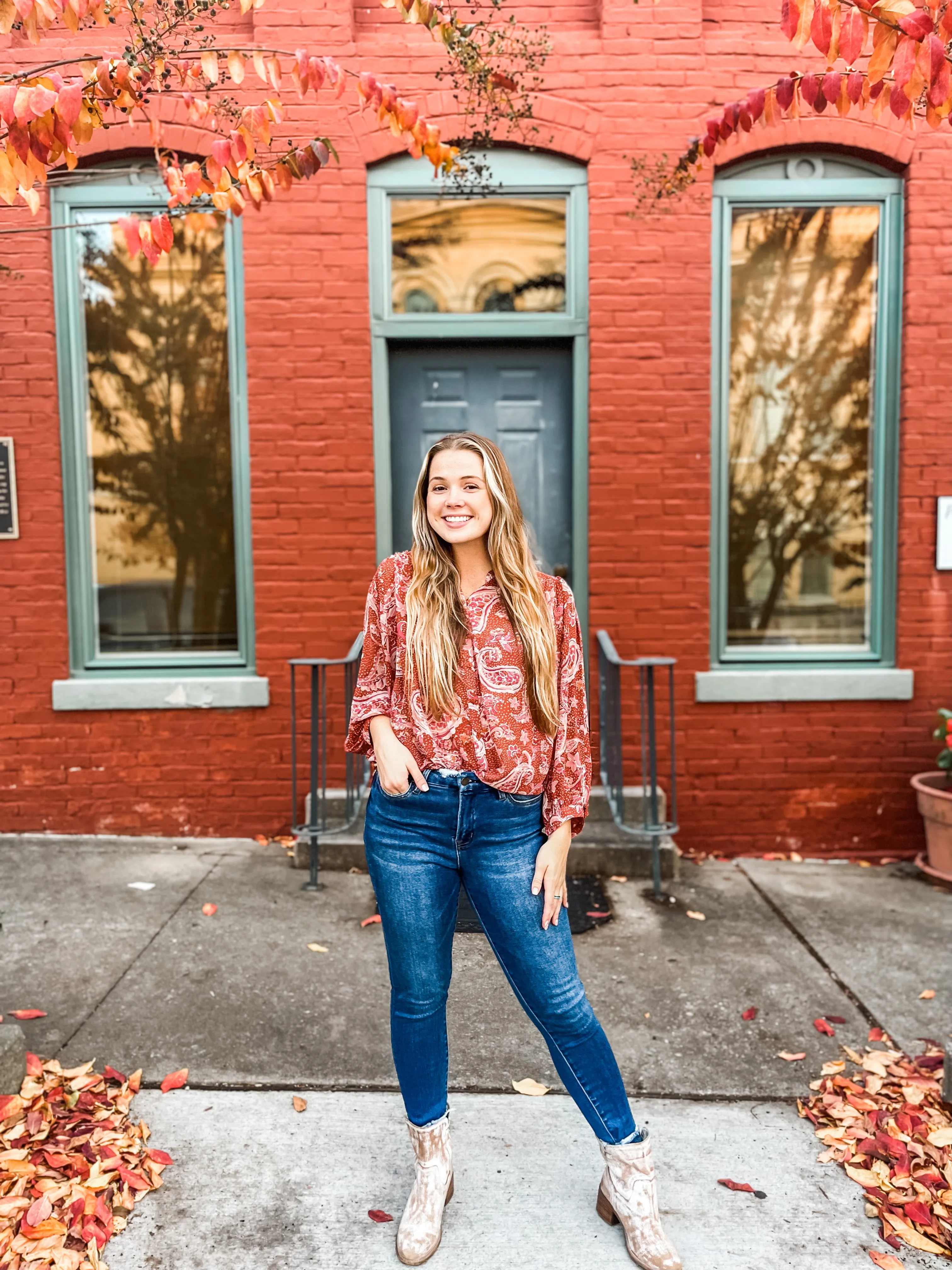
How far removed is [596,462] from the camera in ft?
16.6

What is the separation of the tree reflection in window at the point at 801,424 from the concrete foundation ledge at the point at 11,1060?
4.00 m

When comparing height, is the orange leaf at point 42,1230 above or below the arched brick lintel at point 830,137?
below

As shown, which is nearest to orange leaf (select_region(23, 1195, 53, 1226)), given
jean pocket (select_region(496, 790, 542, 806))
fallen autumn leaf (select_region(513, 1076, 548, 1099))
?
fallen autumn leaf (select_region(513, 1076, 548, 1099))

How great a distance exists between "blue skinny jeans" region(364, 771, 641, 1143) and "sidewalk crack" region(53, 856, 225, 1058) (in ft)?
5.24

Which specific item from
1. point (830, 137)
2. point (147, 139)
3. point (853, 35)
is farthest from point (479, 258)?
point (853, 35)

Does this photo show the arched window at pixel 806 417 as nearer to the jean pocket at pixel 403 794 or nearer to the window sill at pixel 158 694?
the window sill at pixel 158 694

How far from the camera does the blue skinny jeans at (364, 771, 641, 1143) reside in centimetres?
219

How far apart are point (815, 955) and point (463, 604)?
8.70 feet

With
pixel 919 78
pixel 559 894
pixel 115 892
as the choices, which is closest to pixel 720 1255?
pixel 559 894

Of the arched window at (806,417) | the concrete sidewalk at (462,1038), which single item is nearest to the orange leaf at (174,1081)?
the concrete sidewalk at (462,1038)

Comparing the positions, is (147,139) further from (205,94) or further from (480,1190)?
(480,1190)

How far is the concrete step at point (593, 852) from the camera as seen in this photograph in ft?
15.5

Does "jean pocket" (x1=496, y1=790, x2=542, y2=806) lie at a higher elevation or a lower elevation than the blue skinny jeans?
higher

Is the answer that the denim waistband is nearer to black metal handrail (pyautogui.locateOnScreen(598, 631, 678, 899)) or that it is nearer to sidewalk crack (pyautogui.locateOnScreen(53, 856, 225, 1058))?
sidewalk crack (pyautogui.locateOnScreen(53, 856, 225, 1058))
